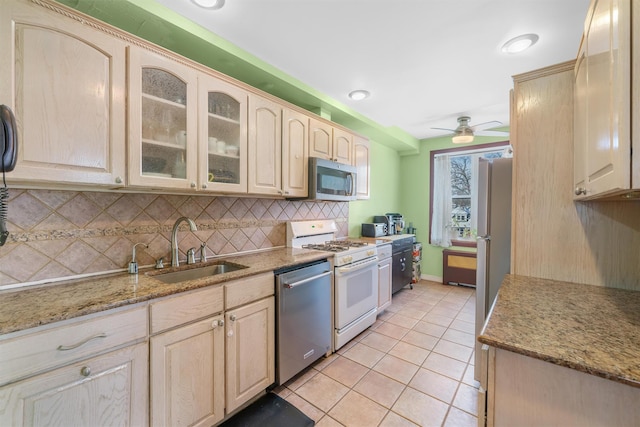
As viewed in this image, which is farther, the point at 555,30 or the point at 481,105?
the point at 481,105

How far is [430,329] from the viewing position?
278cm

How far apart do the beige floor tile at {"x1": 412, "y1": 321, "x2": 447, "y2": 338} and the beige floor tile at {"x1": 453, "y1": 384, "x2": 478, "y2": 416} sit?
2.59 ft

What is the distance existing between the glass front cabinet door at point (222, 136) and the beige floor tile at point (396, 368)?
1.85 metres

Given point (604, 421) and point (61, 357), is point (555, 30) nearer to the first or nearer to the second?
point (604, 421)

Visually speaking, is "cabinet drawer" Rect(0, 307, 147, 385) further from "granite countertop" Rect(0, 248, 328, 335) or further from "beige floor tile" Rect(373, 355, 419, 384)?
"beige floor tile" Rect(373, 355, 419, 384)

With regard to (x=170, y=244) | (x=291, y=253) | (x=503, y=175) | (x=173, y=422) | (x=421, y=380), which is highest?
(x=503, y=175)

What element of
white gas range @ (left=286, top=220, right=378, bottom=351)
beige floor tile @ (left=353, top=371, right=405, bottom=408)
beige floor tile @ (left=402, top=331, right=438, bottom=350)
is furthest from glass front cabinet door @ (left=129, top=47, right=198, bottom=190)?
beige floor tile @ (left=402, top=331, right=438, bottom=350)

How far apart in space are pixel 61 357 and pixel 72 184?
787 mm

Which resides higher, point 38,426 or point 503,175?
point 503,175

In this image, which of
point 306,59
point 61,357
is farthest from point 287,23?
point 61,357

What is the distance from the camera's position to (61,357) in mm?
980

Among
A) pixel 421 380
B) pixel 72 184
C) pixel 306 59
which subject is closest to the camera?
pixel 72 184

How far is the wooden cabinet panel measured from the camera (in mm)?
912

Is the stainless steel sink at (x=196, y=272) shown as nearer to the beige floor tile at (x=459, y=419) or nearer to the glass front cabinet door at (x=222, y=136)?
→ the glass front cabinet door at (x=222, y=136)
